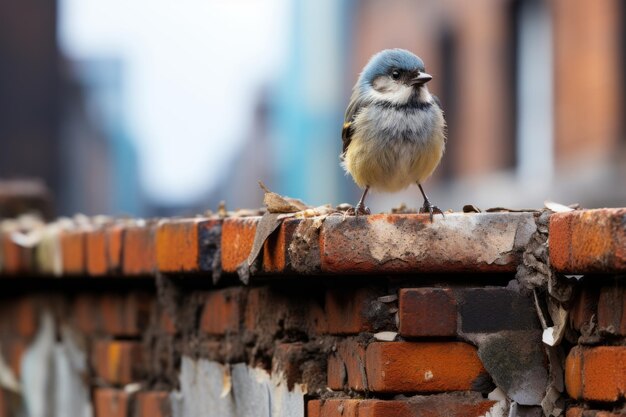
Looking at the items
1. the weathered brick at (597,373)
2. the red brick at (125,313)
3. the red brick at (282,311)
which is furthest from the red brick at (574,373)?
the red brick at (125,313)

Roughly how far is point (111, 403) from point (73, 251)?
0.49 metres

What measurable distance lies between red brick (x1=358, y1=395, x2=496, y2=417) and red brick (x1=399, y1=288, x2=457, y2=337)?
0.13 meters

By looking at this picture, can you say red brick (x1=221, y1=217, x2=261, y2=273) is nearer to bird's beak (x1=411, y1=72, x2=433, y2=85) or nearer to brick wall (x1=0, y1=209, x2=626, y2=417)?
brick wall (x1=0, y1=209, x2=626, y2=417)

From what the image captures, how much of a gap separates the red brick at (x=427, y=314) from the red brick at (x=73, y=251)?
5.18 ft

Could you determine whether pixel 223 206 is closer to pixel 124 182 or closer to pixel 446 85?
pixel 446 85

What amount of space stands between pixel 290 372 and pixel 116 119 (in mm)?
36512

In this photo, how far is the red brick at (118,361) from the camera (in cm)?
387

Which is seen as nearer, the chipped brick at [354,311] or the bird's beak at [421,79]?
the chipped brick at [354,311]

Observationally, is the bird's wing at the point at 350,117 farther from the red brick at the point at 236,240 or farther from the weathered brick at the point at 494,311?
the weathered brick at the point at 494,311

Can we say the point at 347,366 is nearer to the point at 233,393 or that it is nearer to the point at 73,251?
the point at 233,393

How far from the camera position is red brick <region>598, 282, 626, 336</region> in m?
2.45

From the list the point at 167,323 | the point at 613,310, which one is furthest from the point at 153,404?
the point at 613,310

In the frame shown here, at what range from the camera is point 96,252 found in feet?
12.9

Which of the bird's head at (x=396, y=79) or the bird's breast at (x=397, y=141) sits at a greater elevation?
the bird's head at (x=396, y=79)
